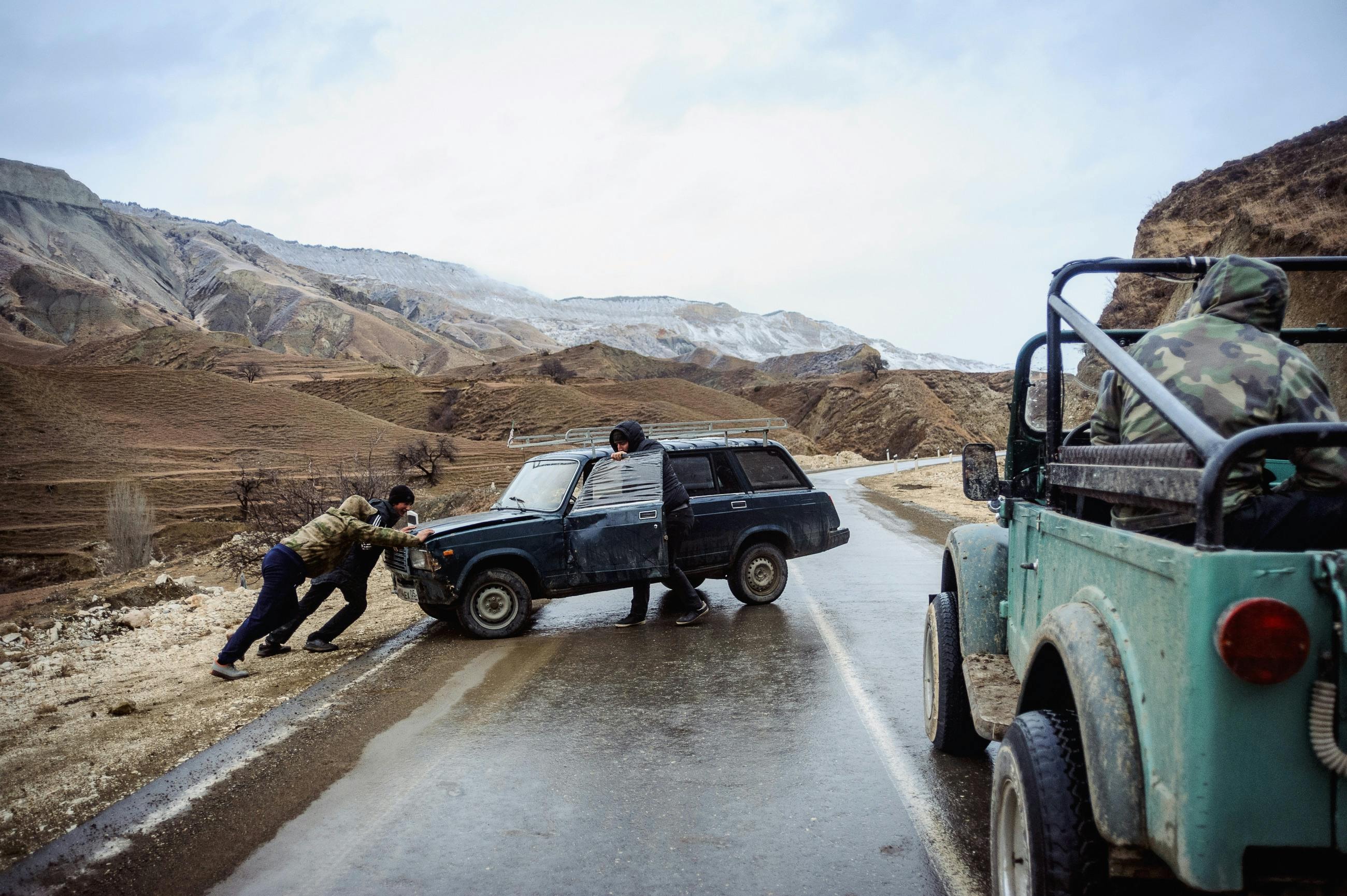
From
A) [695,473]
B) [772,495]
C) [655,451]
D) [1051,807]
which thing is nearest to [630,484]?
[655,451]

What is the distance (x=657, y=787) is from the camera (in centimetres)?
466

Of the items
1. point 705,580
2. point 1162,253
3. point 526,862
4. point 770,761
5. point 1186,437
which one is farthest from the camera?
point 1162,253

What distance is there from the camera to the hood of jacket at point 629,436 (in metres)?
8.69

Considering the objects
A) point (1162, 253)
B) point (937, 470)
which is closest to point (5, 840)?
point (1162, 253)

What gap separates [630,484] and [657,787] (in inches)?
182

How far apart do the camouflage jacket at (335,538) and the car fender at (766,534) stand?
3.36m

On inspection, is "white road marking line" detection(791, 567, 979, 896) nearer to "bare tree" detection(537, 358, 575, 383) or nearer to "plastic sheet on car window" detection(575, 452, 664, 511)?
"plastic sheet on car window" detection(575, 452, 664, 511)

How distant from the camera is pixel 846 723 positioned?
5652 mm

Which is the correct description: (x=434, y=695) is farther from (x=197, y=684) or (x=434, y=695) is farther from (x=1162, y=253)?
(x=1162, y=253)

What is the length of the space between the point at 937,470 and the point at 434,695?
121ft

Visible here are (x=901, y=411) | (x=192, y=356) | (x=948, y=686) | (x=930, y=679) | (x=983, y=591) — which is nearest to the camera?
(x=983, y=591)

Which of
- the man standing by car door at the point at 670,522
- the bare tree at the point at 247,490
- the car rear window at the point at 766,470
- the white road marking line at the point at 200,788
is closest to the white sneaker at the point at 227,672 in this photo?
the white road marking line at the point at 200,788

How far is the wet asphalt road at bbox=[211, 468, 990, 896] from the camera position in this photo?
371 centimetres

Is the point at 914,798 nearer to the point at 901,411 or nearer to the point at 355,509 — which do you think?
the point at 355,509
